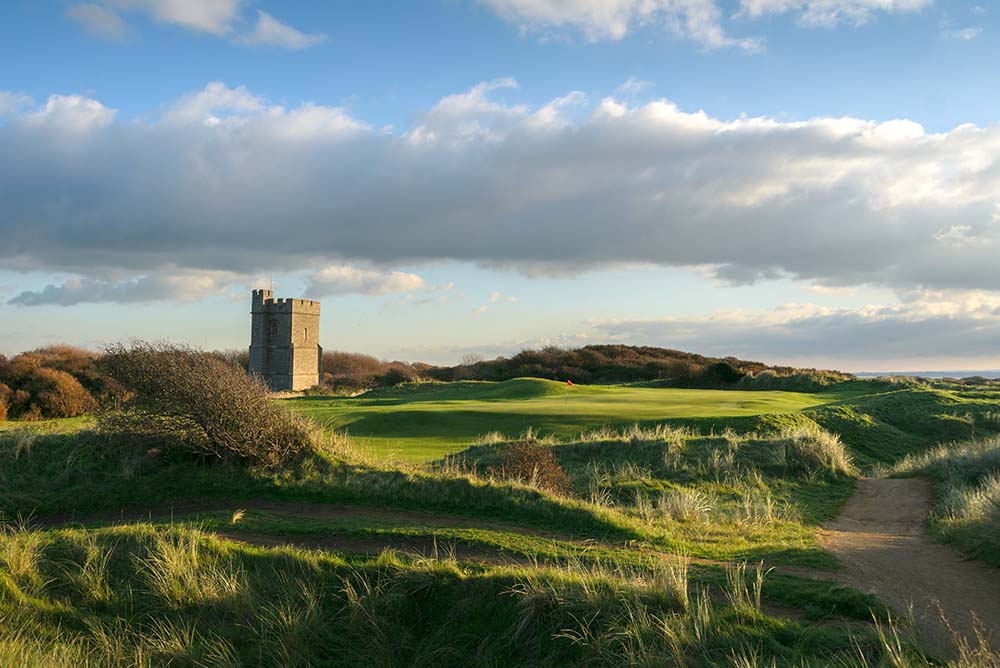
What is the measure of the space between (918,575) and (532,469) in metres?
7.54

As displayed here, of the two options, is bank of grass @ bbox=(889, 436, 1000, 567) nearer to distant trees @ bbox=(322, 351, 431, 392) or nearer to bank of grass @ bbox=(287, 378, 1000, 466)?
bank of grass @ bbox=(287, 378, 1000, 466)

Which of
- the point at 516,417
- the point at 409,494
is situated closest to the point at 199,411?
the point at 409,494

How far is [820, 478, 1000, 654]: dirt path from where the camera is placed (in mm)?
7316

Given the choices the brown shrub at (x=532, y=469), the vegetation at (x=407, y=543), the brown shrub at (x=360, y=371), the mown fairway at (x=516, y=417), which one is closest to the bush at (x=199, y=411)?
the vegetation at (x=407, y=543)

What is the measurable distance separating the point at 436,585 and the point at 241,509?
16.0 ft

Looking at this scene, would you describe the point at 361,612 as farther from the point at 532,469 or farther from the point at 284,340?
the point at 284,340

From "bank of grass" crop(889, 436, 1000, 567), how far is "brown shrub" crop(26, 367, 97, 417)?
79.6 feet

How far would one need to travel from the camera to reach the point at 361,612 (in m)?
8.55

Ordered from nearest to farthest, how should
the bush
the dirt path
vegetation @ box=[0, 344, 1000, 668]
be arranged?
the dirt path < vegetation @ box=[0, 344, 1000, 668] < the bush

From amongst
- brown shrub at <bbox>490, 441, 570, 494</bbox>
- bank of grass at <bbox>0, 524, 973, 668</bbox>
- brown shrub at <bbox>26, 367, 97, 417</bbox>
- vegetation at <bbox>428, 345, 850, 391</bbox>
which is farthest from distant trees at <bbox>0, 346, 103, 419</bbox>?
vegetation at <bbox>428, 345, 850, 391</bbox>

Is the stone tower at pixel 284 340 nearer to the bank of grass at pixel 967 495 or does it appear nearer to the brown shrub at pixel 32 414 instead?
the brown shrub at pixel 32 414

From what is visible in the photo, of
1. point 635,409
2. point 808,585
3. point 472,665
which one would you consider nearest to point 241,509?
point 472,665

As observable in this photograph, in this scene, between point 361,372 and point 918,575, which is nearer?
point 918,575

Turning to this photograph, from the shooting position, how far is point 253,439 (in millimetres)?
13609
